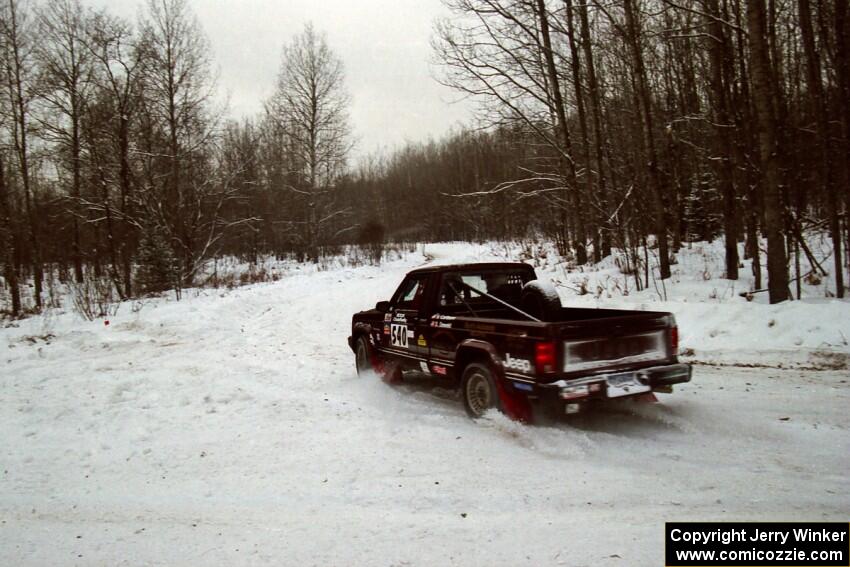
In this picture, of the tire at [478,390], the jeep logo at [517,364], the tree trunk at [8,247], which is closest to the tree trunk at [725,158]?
the tire at [478,390]

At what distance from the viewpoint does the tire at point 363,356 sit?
8180 millimetres

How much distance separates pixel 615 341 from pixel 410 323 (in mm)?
2803

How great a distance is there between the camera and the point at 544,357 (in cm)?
479

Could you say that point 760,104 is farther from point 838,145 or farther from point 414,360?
point 414,360

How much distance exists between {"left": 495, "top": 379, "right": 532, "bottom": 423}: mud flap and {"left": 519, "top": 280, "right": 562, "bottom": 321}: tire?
1.32 meters

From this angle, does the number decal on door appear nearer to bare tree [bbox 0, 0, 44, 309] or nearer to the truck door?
the truck door

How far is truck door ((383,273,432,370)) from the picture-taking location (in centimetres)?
673

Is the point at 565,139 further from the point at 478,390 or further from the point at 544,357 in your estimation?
the point at 544,357

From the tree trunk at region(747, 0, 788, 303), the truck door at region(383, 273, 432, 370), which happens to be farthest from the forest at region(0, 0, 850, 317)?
the truck door at region(383, 273, 432, 370)

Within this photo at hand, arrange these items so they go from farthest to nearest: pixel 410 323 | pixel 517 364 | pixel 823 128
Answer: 1. pixel 823 128
2. pixel 410 323
3. pixel 517 364

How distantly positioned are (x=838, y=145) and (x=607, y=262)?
6.53 metres

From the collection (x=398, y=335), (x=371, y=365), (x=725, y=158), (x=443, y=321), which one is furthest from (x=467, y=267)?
(x=725, y=158)

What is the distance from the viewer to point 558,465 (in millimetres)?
4414

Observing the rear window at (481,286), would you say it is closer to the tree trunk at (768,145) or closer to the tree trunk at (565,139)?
the tree trunk at (768,145)
